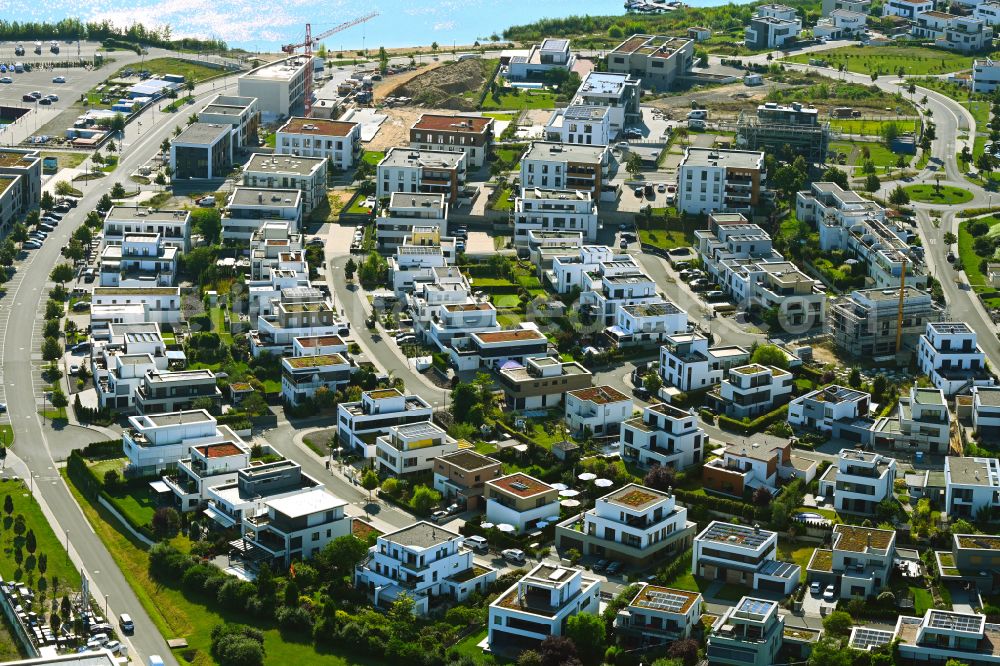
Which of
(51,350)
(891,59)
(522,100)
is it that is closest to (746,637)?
(51,350)

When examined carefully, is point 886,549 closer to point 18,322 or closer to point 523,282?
point 523,282

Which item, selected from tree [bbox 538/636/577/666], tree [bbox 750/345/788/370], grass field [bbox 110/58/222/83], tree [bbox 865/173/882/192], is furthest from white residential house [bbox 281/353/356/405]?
grass field [bbox 110/58/222/83]

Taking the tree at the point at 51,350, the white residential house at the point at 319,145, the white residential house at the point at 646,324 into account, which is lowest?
the tree at the point at 51,350

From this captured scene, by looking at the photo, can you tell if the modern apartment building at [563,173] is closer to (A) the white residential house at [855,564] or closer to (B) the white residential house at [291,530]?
(B) the white residential house at [291,530]

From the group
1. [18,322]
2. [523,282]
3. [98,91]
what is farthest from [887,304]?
[98,91]

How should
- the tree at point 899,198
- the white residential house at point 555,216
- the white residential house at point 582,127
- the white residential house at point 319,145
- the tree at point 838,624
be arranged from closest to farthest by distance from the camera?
the tree at point 838,624
the white residential house at point 555,216
the tree at point 899,198
the white residential house at point 319,145
the white residential house at point 582,127

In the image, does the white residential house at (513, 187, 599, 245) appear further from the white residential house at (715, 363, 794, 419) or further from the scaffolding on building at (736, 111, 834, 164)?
the white residential house at (715, 363, 794, 419)

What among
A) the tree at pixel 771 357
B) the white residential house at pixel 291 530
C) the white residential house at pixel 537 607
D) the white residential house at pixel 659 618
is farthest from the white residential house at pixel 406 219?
the white residential house at pixel 659 618
